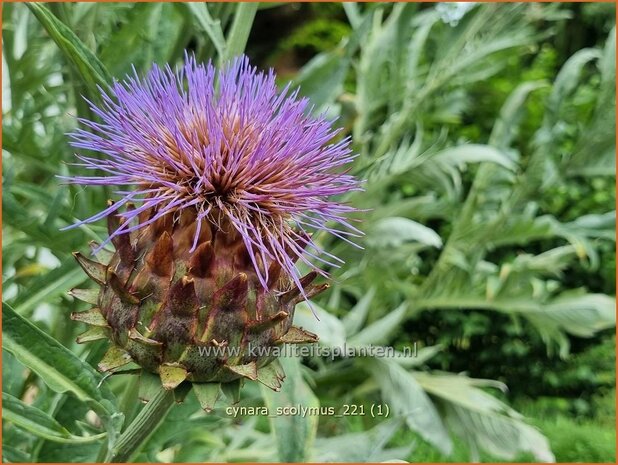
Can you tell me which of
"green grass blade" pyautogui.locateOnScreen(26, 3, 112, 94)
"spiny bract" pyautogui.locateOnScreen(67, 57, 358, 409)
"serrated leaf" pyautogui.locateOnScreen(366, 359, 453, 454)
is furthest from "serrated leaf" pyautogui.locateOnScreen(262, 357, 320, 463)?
"serrated leaf" pyautogui.locateOnScreen(366, 359, 453, 454)

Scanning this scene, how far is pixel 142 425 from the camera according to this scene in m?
0.60

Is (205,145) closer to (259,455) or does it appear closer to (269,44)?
(259,455)

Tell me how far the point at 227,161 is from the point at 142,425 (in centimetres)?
24

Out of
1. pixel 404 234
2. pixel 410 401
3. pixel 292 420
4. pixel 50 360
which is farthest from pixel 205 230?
pixel 410 401

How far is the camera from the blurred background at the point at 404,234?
809 mm

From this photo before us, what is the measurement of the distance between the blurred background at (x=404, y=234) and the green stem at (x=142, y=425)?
0.12 metres

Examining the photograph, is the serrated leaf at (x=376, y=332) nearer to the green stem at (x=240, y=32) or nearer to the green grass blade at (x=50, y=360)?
the green stem at (x=240, y=32)

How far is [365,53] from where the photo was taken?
150cm

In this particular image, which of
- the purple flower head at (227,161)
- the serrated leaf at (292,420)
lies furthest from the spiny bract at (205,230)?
the serrated leaf at (292,420)

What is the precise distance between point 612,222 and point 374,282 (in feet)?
1.65

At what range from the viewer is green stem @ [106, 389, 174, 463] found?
0.57m

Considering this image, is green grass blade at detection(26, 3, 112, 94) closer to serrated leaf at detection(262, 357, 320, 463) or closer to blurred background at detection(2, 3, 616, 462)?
blurred background at detection(2, 3, 616, 462)

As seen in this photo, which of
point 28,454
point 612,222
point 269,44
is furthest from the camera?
point 269,44

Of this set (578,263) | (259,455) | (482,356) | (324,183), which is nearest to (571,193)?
(578,263)
